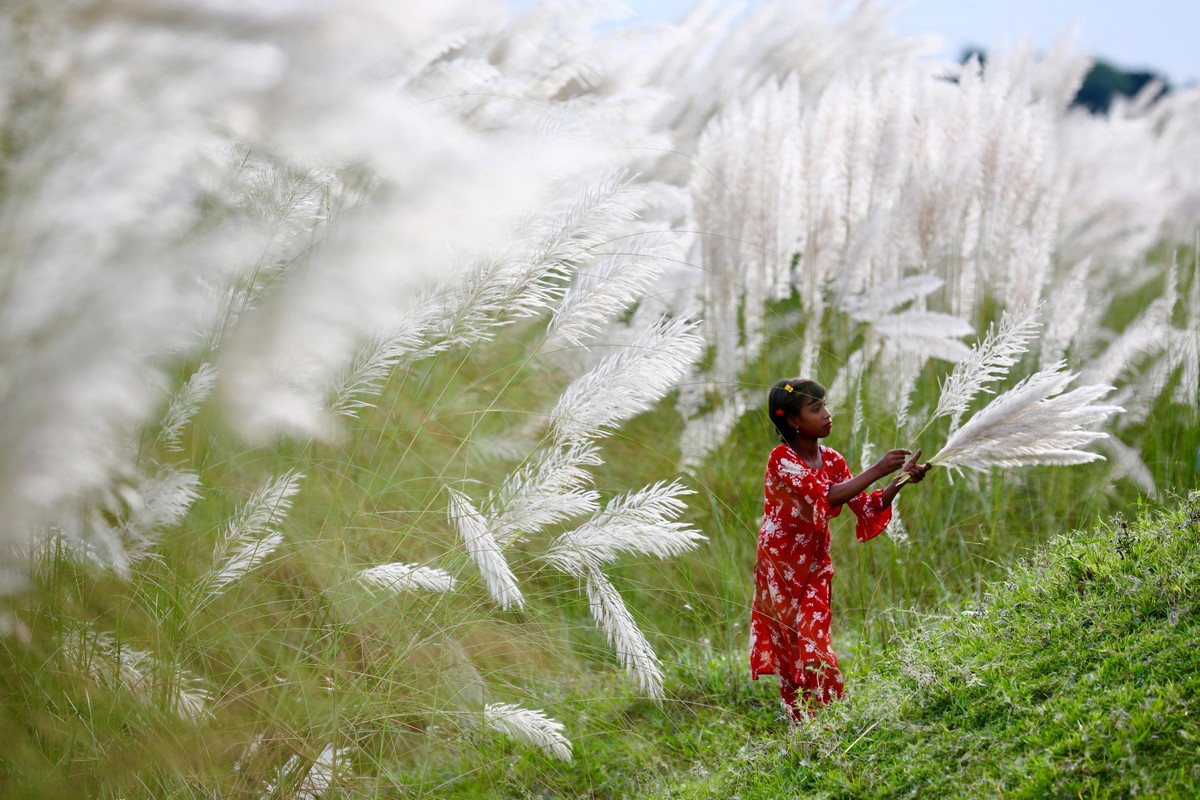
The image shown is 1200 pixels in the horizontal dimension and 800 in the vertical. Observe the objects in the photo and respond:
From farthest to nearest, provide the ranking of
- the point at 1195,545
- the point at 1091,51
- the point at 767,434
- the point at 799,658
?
the point at 1091,51 → the point at 767,434 → the point at 799,658 → the point at 1195,545

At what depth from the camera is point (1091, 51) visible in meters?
6.00

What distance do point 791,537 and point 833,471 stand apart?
8.8 inches

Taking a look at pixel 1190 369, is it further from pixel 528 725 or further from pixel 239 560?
pixel 239 560

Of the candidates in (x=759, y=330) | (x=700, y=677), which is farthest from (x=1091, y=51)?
(x=700, y=677)

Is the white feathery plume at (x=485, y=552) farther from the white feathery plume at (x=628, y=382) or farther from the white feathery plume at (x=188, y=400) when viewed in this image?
the white feathery plume at (x=188, y=400)

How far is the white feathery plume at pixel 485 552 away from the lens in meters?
1.98

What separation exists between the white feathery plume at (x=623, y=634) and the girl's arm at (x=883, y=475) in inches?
24.5

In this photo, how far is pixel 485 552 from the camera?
203cm

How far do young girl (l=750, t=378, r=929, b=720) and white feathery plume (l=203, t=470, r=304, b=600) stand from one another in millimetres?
1190

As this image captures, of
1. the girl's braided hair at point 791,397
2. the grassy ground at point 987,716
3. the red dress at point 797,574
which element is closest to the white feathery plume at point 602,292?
the girl's braided hair at point 791,397

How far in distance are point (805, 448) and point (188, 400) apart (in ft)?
4.84

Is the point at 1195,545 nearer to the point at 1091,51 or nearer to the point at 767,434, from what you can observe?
the point at 767,434

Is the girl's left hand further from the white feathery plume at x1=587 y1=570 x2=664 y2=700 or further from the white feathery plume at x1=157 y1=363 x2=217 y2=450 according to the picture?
the white feathery plume at x1=157 y1=363 x2=217 y2=450

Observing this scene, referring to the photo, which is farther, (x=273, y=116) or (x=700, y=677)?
(x=700, y=677)
